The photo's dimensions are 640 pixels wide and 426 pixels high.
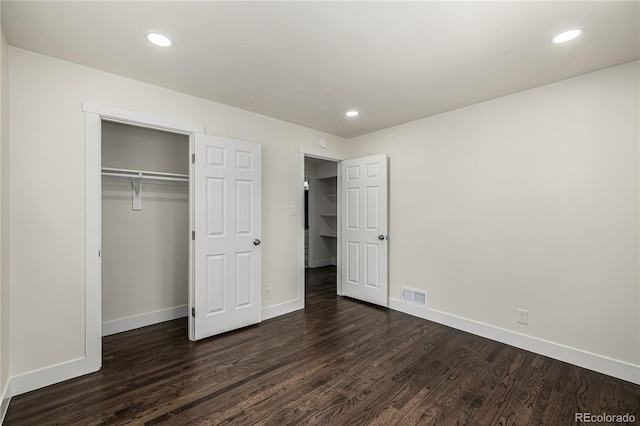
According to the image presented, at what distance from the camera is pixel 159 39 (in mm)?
2045

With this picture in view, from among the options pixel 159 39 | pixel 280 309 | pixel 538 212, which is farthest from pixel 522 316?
pixel 159 39

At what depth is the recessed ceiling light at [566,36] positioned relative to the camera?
195 centimetres

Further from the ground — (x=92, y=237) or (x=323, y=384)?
(x=92, y=237)

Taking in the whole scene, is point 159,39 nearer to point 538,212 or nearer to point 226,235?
point 226,235

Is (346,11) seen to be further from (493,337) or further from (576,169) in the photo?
(493,337)

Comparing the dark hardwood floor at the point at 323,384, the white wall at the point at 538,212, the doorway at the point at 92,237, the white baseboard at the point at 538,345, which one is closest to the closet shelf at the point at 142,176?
the doorway at the point at 92,237

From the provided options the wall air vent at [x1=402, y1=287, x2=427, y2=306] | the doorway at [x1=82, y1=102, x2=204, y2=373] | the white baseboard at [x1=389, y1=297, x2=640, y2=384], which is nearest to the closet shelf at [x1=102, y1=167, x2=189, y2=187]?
the doorway at [x1=82, y1=102, x2=204, y2=373]

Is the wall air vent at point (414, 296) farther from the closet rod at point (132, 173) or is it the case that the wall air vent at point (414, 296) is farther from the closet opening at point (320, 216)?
the closet rod at point (132, 173)

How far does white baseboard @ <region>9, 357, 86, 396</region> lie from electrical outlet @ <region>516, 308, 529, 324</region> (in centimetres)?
391

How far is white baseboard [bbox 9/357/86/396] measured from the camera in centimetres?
213

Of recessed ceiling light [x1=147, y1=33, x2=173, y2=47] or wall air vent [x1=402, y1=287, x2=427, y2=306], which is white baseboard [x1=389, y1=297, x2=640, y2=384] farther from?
recessed ceiling light [x1=147, y1=33, x2=173, y2=47]

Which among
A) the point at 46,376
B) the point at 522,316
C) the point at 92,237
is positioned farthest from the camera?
the point at 522,316

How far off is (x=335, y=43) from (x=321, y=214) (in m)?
5.14

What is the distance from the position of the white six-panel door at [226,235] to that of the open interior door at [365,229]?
61.7 inches
